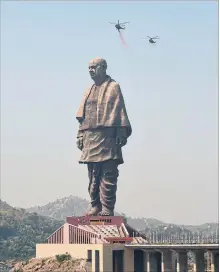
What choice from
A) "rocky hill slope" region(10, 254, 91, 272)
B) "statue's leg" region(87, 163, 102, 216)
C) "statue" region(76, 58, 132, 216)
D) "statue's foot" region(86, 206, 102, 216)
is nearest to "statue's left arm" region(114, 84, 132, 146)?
"statue" region(76, 58, 132, 216)

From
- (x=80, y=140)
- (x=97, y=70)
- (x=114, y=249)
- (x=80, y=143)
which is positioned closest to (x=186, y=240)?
(x=114, y=249)

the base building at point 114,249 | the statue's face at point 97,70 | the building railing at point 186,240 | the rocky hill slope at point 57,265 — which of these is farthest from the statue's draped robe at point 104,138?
the rocky hill slope at point 57,265

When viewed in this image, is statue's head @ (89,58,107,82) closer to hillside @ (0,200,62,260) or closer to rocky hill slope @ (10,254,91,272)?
rocky hill slope @ (10,254,91,272)

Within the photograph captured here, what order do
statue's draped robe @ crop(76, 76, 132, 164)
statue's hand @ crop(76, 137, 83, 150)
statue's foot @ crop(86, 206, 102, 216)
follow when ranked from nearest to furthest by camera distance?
statue's draped robe @ crop(76, 76, 132, 164) < statue's foot @ crop(86, 206, 102, 216) < statue's hand @ crop(76, 137, 83, 150)

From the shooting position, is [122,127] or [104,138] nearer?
[122,127]

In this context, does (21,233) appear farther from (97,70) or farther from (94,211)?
(97,70)
